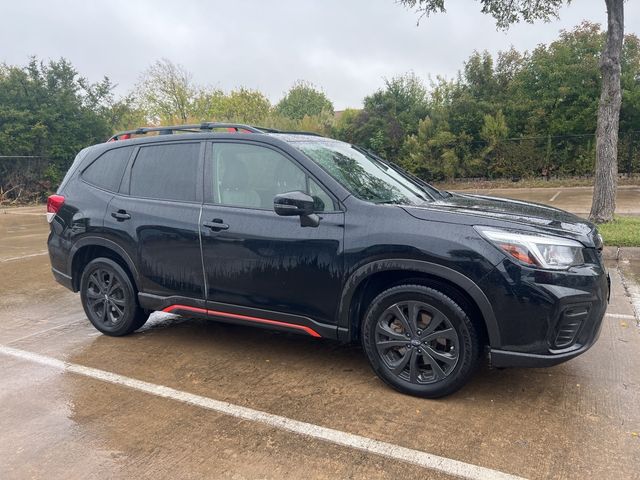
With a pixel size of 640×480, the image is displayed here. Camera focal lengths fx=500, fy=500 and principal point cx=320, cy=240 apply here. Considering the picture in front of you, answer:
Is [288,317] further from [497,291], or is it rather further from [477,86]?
[477,86]

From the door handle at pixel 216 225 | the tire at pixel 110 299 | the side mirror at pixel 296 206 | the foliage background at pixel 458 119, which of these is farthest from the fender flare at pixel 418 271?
the foliage background at pixel 458 119

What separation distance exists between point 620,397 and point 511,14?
30.1ft

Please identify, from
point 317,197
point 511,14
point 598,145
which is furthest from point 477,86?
point 317,197

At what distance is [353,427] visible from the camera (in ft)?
9.73

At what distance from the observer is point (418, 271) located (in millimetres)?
3182

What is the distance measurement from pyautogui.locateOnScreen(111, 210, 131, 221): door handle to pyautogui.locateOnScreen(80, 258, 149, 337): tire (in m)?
0.42

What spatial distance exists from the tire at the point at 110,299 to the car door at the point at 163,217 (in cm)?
24

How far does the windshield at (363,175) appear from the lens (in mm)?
3637

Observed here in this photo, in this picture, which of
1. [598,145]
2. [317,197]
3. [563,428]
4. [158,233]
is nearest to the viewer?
[563,428]

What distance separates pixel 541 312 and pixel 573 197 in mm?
12455

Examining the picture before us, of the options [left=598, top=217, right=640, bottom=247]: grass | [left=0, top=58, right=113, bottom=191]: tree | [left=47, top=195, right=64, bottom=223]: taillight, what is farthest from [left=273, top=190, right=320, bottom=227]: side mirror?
[left=0, top=58, right=113, bottom=191]: tree

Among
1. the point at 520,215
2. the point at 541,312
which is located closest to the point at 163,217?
the point at 520,215

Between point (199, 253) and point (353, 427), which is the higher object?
point (199, 253)

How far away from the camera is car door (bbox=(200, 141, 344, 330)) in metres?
3.46
